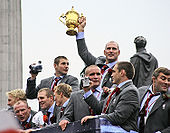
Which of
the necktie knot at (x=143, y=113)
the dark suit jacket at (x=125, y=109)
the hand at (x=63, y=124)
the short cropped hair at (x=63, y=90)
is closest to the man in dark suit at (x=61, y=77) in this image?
the short cropped hair at (x=63, y=90)

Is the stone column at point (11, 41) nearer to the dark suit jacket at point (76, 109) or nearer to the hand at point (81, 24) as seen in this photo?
the hand at point (81, 24)

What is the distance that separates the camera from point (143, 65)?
30.5 ft

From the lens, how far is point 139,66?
9312mm

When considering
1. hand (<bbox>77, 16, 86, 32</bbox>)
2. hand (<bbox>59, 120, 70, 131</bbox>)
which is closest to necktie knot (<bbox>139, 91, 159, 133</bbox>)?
hand (<bbox>59, 120, 70, 131</bbox>)

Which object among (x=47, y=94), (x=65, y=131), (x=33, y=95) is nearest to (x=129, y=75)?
(x=65, y=131)

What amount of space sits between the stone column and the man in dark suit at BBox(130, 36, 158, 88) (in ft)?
33.6

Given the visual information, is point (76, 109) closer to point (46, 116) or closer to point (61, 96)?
point (61, 96)

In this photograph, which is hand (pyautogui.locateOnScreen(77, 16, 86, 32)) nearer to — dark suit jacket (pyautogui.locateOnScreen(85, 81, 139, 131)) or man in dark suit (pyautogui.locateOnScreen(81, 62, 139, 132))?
man in dark suit (pyautogui.locateOnScreen(81, 62, 139, 132))

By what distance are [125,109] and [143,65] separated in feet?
15.5

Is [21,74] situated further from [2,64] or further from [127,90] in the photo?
[127,90]

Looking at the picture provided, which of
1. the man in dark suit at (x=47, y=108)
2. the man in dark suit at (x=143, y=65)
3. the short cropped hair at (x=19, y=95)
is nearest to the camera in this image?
the man in dark suit at (x=47, y=108)

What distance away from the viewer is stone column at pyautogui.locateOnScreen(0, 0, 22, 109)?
60.4ft

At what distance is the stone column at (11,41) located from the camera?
60.4ft

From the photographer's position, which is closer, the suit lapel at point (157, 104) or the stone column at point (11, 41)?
the suit lapel at point (157, 104)
